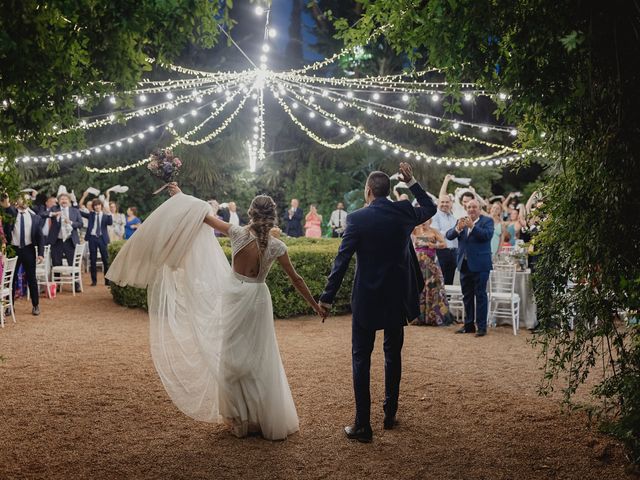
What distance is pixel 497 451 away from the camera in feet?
14.0

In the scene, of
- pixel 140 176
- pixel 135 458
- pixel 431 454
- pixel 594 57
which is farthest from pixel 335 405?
pixel 140 176

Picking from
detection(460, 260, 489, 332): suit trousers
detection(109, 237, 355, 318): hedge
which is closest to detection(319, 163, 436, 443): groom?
detection(460, 260, 489, 332): suit trousers

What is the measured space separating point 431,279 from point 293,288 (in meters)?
2.31

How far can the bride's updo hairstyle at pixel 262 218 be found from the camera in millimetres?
4465

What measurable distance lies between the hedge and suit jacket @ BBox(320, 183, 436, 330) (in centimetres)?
516

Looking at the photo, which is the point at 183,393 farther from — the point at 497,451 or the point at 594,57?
the point at 594,57

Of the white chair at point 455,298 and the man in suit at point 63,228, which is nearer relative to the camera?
the white chair at point 455,298

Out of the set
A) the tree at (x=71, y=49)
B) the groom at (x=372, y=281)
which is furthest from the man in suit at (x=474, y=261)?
the tree at (x=71, y=49)

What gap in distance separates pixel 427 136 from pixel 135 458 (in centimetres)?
2095

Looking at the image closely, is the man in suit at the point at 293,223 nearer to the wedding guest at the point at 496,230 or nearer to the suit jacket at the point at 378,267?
the wedding guest at the point at 496,230

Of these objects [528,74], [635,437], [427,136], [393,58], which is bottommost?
[635,437]

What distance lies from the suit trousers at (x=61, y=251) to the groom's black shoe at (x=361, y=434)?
10851 mm

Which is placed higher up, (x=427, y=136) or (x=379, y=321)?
(x=427, y=136)

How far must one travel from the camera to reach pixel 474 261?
8.56 metres
